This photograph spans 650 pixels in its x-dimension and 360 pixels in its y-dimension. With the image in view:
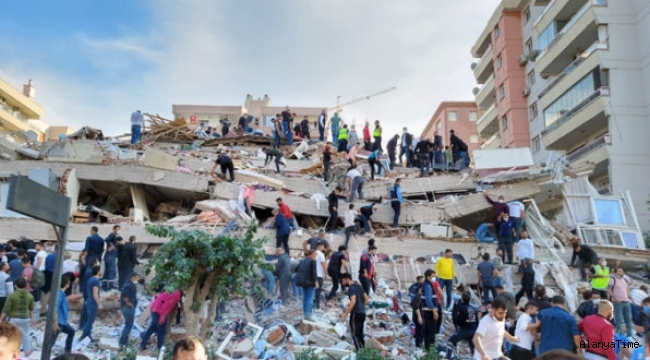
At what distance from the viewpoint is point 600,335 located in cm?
632

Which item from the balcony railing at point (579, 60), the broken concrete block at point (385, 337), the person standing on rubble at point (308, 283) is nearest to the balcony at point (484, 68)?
the balcony railing at point (579, 60)

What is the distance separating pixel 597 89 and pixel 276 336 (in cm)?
2247

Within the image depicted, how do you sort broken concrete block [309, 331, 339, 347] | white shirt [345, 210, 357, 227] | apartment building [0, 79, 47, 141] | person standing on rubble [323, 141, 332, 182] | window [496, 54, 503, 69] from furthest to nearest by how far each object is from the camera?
1. apartment building [0, 79, 47, 141]
2. window [496, 54, 503, 69]
3. person standing on rubble [323, 141, 332, 182]
4. white shirt [345, 210, 357, 227]
5. broken concrete block [309, 331, 339, 347]

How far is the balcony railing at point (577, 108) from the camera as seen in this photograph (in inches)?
1020

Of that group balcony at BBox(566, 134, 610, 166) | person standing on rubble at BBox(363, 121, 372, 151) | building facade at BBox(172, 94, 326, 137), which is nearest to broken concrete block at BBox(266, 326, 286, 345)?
person standing on rubble at BBox(363, 121, 372, 151)

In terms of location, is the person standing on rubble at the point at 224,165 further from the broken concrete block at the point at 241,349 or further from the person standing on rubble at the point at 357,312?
the person standing on rubble at the point at 357,312

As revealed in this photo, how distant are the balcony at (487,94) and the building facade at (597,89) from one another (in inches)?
248

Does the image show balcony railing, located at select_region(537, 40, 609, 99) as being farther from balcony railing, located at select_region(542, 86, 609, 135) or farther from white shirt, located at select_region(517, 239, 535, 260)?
white shirt, located at select_region(517, 239, 535, 260)

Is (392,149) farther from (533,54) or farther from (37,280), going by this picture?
(533,54)

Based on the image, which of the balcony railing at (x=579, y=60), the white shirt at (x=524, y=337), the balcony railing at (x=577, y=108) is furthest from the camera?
the balcony railing at (x=579, y=60)

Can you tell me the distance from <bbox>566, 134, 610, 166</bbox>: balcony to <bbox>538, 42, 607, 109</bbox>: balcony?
10.9 ft

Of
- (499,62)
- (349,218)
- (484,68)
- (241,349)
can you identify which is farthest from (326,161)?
(484,68)

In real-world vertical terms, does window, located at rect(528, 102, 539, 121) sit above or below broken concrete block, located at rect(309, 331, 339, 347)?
above

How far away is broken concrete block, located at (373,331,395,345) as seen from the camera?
33.7 ft
